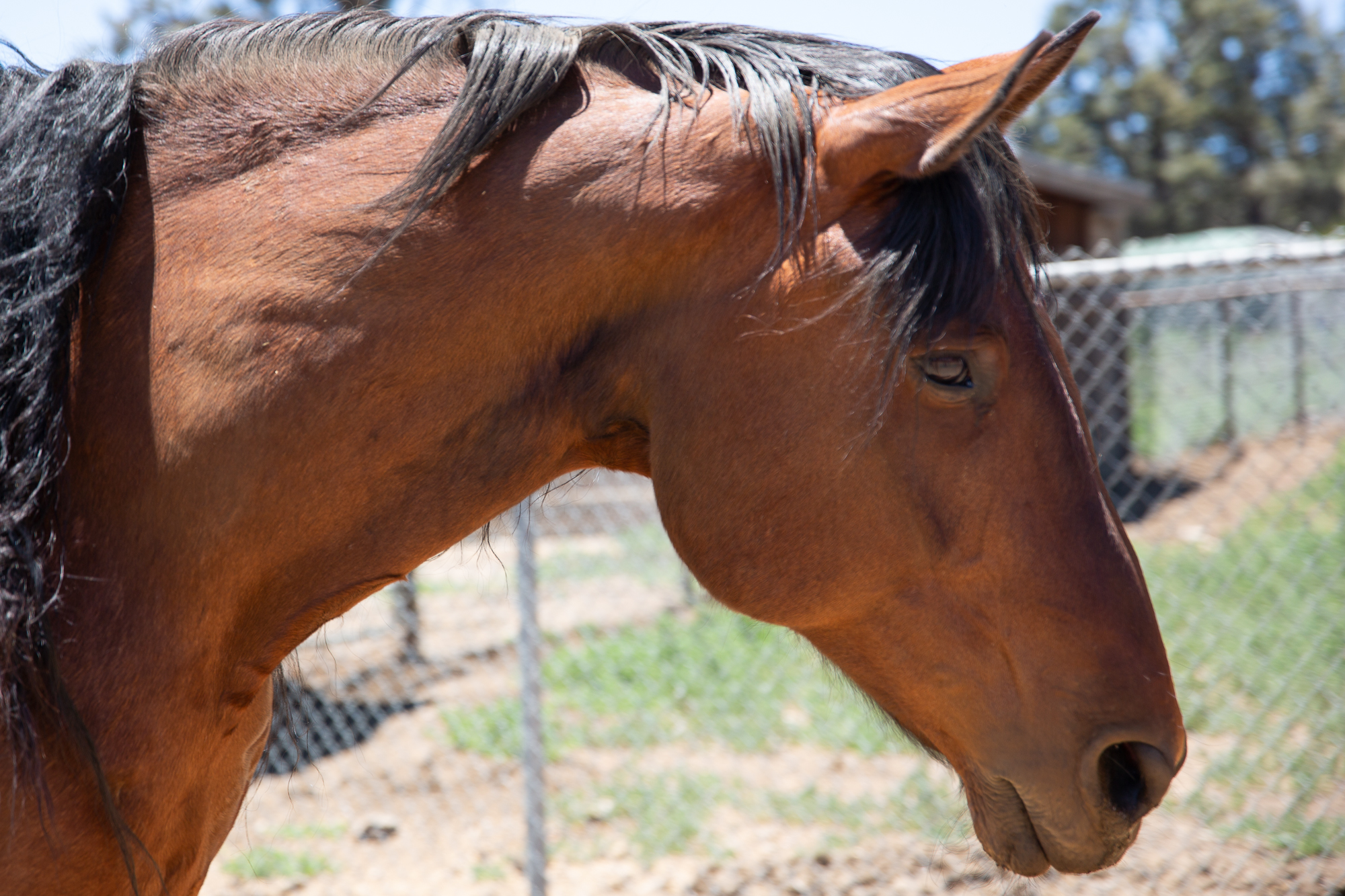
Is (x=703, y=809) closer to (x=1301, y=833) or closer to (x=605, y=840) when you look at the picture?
(x=605, y=840)

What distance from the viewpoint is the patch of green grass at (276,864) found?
155 inches

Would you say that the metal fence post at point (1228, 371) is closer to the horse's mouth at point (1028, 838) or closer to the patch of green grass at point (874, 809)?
the patch of green grass at point (874, 809)

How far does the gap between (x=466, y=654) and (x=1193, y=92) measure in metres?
41.6

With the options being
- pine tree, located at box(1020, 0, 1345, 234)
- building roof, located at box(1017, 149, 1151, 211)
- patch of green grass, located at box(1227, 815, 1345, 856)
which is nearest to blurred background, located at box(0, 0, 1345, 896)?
patch of green grass, located at box(1227, 815, 1345, 856)

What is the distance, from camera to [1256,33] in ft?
119

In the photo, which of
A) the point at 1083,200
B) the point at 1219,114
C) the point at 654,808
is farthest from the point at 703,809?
the point at 1219,114

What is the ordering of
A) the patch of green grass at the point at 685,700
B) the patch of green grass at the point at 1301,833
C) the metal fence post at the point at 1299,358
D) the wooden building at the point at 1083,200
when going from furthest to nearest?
the wooden building at the point at 1083,200, the metal fence post at the point at 1299,358, the patch of green grass at the point at 685,700, the patch of green grass at the point at 1301,833

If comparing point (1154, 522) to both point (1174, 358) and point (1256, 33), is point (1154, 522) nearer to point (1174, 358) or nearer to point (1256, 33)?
point (1174, 358)

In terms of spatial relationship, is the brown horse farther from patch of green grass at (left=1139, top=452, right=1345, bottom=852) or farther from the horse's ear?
patch of green grass at (left=1139, top=452, right=1345, bottom=852)

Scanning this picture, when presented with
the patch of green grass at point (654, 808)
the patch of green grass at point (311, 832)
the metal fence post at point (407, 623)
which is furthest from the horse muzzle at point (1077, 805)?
the metal fence post at point (407, 623)

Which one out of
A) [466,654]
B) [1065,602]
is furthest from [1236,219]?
[1065,602]

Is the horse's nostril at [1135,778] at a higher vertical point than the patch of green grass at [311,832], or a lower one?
higher

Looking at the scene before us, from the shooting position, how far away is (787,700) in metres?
5.30

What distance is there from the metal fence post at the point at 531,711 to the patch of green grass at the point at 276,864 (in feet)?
3.69
